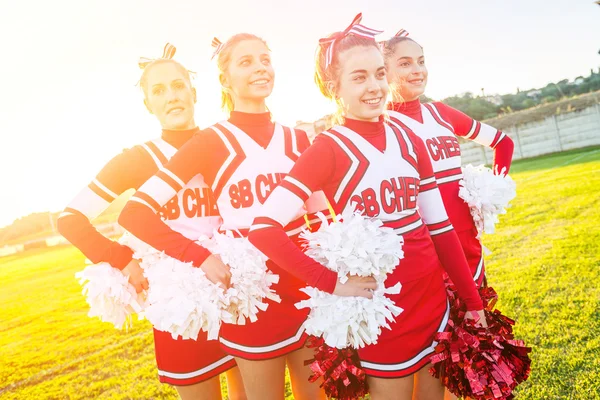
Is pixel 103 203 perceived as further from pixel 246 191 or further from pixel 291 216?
pixel 291 216

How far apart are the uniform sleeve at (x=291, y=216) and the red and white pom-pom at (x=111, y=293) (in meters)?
0.74

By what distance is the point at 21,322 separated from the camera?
8445 mm

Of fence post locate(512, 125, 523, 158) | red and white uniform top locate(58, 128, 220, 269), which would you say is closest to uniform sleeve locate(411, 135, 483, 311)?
red and white uniform top locate(58, 128, 220, 269)

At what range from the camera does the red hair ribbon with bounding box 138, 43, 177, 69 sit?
8.13ft

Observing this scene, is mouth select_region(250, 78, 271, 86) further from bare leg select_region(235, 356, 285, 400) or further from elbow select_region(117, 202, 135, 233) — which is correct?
bare leg select_region(235, 356, 285, 400)

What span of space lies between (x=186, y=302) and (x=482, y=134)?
2183 mm

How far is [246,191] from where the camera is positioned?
2123 millimetres

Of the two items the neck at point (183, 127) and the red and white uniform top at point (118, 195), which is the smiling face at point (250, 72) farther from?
the red and white uniform top at point (118, 195)

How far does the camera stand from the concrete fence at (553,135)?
2303 centimetres

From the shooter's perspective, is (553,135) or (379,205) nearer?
(379,205)

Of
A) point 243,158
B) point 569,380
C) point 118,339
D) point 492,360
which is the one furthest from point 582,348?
point 118,339

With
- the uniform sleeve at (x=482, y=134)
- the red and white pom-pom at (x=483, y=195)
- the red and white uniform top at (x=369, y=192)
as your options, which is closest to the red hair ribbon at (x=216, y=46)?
the red and white uniform top at (x=369, y=192)

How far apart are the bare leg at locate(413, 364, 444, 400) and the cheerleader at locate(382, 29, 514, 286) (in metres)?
0.76

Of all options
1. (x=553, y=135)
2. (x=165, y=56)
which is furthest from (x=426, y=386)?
(x=553, y=135)
